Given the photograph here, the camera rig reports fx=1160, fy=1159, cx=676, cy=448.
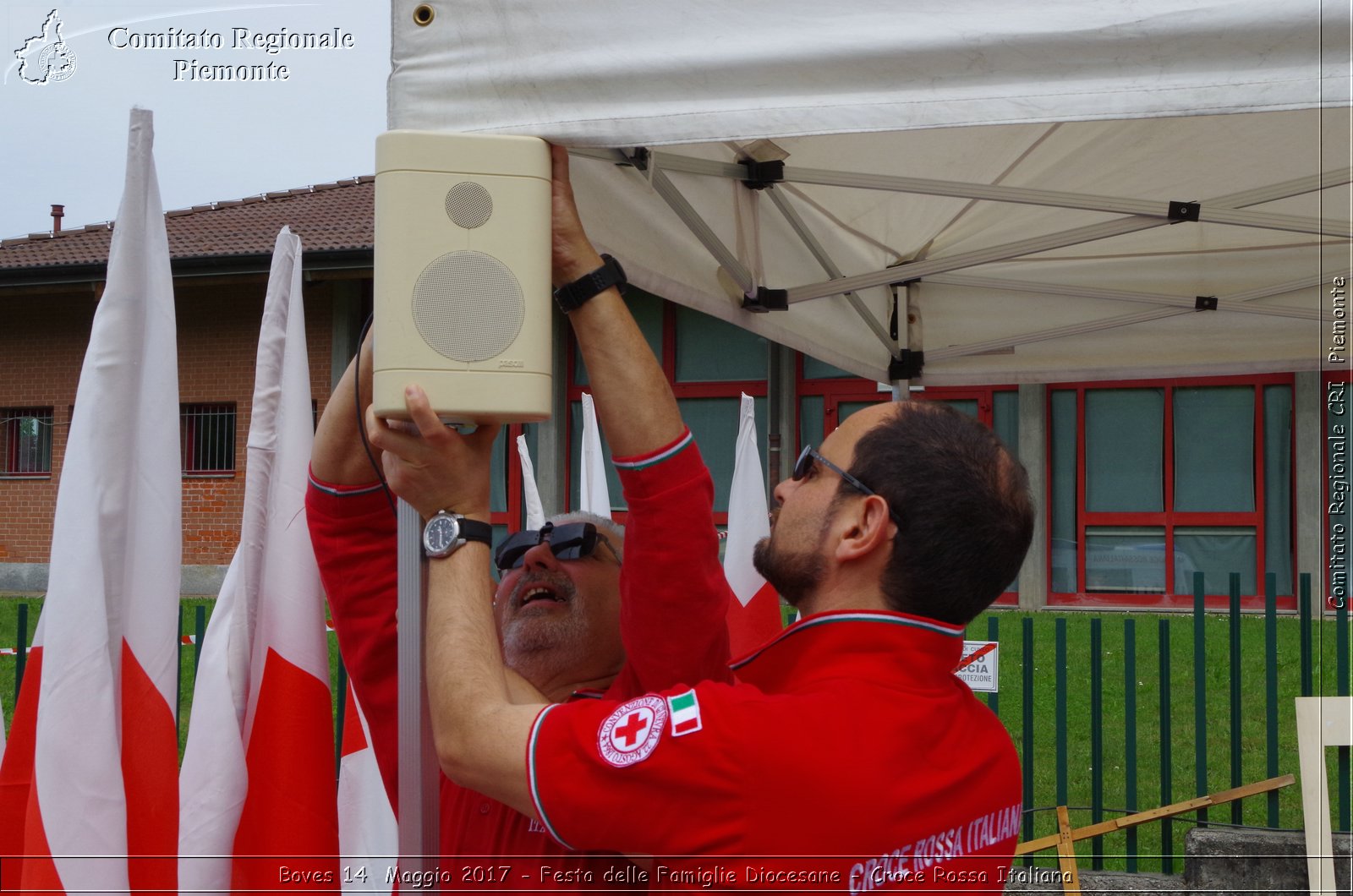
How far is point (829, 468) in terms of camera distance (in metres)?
1.68

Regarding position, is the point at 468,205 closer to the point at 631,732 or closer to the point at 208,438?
the point at 631,732

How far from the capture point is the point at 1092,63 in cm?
141

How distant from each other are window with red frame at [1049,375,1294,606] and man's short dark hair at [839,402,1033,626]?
11.5 m

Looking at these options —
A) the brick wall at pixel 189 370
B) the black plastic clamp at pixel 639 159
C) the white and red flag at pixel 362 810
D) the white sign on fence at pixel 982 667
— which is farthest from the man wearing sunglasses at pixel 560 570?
the brick wall at pixel 189 370

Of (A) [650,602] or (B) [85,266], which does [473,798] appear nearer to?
(A) [650,602]

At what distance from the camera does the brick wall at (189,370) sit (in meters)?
14.9

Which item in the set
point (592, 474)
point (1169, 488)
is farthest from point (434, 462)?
point (1169, 488)

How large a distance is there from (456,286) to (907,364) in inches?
115

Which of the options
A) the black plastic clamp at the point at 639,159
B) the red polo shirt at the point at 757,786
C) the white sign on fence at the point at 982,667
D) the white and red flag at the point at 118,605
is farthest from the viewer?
the white sign on fence at the point at 982,667

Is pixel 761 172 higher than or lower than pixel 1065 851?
higher

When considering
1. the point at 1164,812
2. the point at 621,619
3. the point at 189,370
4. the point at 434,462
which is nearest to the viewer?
the point at 434,462

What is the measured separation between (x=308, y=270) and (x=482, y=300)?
516 inches

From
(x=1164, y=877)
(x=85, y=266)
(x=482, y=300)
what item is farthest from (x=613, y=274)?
(x=85, y=266)

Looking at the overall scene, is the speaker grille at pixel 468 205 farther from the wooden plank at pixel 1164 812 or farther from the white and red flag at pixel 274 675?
the wooden plank at pixel 1164 812
